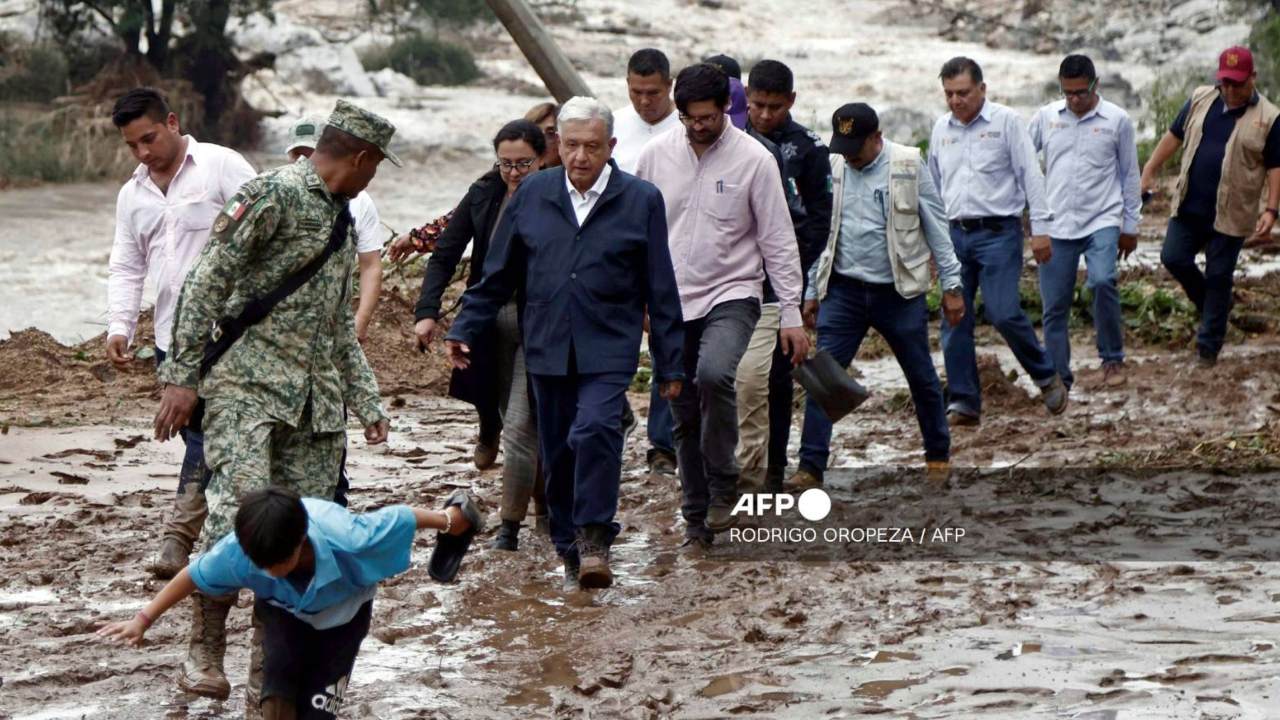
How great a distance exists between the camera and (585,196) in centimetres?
670

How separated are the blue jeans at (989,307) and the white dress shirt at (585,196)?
3303mm

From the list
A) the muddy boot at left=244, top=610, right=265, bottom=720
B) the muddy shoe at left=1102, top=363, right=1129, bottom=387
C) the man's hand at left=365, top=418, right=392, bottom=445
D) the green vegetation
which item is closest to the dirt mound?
the muddy shoe at left=1102, top=363, right=1129, bottom=387

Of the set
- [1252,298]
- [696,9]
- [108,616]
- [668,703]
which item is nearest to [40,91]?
[696,9]

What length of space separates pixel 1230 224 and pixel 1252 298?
2103mm

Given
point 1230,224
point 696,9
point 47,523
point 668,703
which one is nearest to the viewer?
point 668,703

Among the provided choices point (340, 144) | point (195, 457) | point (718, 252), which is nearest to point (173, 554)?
point (195, 457)

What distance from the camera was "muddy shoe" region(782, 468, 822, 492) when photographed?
8375 mm

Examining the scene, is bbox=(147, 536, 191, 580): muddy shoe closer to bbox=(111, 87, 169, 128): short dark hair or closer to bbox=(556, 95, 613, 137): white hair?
bbox=(111, 87, 169, 128): short dark hair

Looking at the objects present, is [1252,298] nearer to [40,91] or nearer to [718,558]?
[718,558]

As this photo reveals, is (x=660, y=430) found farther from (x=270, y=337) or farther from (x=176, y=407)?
(x=176, y=407)

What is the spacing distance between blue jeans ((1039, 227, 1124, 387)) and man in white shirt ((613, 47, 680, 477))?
2.59 metres

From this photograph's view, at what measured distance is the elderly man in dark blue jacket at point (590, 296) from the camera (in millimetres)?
6621

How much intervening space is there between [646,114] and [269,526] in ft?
14.3

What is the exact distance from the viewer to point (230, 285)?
5.32 metres
